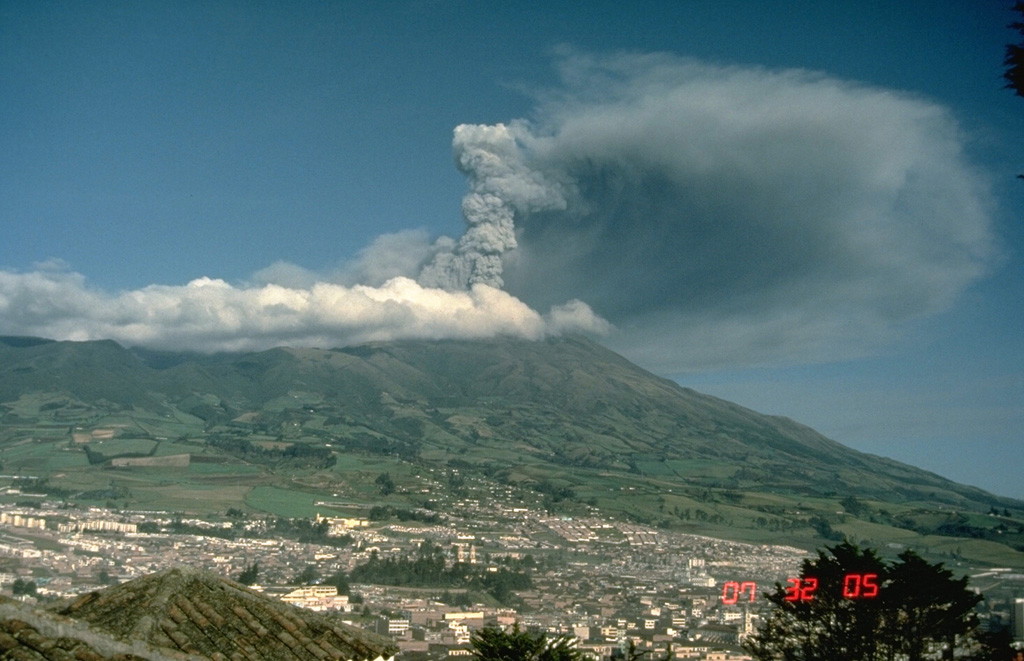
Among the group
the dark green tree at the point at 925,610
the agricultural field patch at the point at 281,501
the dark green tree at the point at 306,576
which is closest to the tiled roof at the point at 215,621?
the dark green tree at the point at 925,610

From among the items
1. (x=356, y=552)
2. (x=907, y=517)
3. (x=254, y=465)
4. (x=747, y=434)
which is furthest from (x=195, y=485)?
(x=747, y=434)

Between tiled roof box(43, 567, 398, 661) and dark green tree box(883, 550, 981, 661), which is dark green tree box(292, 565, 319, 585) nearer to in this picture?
dark green tree box(883, 550, 981, 661)

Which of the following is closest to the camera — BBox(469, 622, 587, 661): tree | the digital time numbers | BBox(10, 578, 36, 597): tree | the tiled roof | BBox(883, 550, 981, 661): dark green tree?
the tiled roof

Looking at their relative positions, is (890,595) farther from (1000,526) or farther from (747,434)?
(747,434)

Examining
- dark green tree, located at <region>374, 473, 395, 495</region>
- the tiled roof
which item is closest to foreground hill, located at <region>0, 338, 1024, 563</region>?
dark green tree, located at <region>374, 473, 395, 495</region>

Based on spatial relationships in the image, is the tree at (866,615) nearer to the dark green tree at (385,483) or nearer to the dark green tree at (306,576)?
the dark green tree at (306,576)
